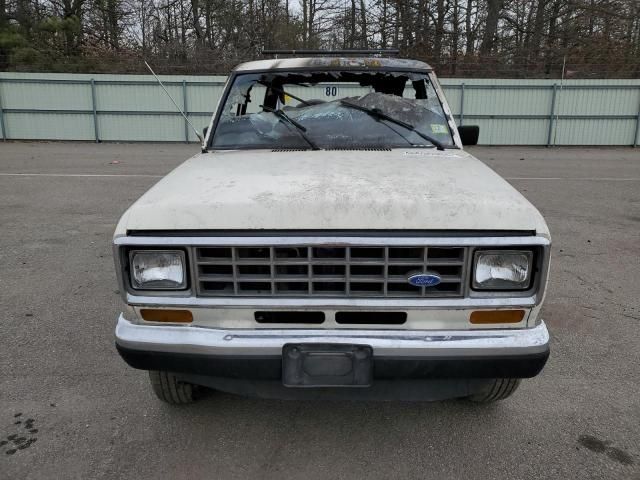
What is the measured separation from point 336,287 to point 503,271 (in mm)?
719

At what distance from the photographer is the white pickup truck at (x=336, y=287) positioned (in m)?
2.12

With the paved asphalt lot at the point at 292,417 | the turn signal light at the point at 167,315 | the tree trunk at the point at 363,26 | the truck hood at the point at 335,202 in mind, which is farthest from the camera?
the tree trunk at the point at 363,26

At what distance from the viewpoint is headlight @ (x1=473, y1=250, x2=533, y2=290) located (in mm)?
2170

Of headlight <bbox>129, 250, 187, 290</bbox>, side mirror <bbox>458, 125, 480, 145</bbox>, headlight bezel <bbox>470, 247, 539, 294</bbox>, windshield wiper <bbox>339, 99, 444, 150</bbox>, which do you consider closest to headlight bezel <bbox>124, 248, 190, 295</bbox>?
headlight <bbox>129, 250, 187, 290</bbox>

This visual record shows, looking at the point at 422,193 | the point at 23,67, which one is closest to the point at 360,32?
the point at 23,67

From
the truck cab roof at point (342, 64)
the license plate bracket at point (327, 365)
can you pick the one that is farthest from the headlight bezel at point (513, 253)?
the truck cab roof at point (342, 64)

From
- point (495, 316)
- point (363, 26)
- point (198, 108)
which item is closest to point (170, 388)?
point (495, 316)

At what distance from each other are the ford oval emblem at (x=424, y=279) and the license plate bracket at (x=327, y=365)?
0.33 meters

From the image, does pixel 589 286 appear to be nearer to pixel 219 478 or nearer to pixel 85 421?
pixel 219 478

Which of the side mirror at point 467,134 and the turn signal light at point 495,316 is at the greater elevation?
the side mirror at point 467,134

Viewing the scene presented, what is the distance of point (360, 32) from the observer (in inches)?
1127

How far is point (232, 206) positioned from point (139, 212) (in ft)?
1.34

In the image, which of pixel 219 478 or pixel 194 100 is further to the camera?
pixel 194 100

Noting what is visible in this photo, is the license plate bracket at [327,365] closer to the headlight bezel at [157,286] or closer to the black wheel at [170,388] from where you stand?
the headlight bezel at [157,286]
